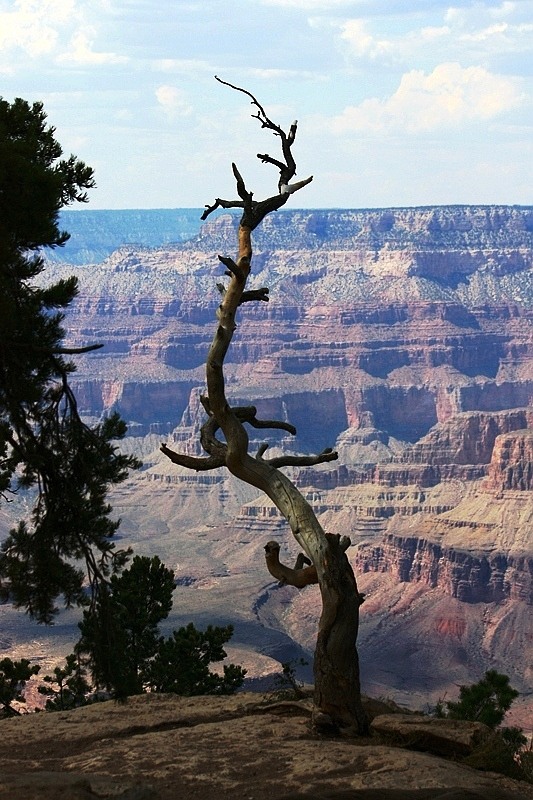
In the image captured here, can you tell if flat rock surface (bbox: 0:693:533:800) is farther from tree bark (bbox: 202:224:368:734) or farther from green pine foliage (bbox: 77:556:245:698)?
green pine foliage (bbox: 77:556:245:698)

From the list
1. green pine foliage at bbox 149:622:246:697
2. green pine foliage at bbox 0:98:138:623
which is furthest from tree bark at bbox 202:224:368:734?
green pine foliage at bbox 149:622:246:697

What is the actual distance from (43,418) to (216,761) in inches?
274

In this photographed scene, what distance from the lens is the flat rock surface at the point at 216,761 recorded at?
17609 mm

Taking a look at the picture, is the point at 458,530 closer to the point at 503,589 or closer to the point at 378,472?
the point at 503,589

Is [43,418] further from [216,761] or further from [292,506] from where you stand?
[216,761]

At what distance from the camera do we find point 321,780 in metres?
18.4

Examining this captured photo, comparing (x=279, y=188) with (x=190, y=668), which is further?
(x=190, y=668)

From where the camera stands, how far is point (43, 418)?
2406 centimetres

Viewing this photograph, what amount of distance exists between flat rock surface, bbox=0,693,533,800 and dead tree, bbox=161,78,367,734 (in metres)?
0.77

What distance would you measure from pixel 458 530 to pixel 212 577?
27.1m

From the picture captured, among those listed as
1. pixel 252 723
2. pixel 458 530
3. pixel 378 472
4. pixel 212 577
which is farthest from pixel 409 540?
pixel 252 723

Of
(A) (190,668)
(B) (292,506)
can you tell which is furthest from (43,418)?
(A) (190,668)

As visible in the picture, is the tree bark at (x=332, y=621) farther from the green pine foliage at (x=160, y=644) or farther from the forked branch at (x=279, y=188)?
the green pine foliage at (x=160, y=644)

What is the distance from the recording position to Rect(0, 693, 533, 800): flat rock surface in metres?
17.6
